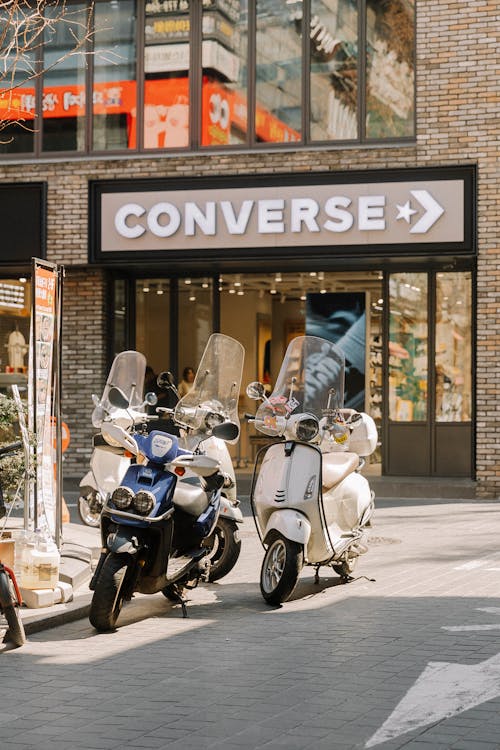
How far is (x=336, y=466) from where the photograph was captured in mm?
9727

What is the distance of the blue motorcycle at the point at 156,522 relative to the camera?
783cm

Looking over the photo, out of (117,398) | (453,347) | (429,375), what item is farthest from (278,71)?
(117,398)

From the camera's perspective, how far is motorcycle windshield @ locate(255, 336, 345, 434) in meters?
9.73

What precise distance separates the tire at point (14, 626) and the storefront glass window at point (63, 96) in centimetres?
1306

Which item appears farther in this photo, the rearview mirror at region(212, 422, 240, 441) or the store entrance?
the store entrance

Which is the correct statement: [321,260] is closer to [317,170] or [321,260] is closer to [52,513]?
[317,170]

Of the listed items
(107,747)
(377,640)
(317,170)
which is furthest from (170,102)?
(107,747)

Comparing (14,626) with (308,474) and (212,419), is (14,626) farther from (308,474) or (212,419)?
(212,419)

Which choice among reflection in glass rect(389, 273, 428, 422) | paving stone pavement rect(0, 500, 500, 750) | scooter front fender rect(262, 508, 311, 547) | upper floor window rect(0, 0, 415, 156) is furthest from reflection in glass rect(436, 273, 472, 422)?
scooter front fender rect(262, 508, 311, 547)

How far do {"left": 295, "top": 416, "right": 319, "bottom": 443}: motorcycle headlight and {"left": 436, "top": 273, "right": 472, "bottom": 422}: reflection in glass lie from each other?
971cm

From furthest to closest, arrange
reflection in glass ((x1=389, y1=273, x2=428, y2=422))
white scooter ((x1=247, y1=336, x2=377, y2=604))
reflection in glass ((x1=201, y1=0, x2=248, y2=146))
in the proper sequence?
reflection in glass ((x1=201, y1=0, x2=248, y2=146)), reflection in glass ((x1=389, y1=273, x2=428, y2=422)), white scooter ((x1=247, y1=336, x2=377, y2=604))

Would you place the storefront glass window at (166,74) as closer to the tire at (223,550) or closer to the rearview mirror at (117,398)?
the rearview mirror at (117,398)

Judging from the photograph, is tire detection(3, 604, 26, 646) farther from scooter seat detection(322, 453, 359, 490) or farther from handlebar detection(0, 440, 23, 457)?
scooter seat detection(322, 453, 359, 490)

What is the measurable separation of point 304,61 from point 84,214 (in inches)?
162
